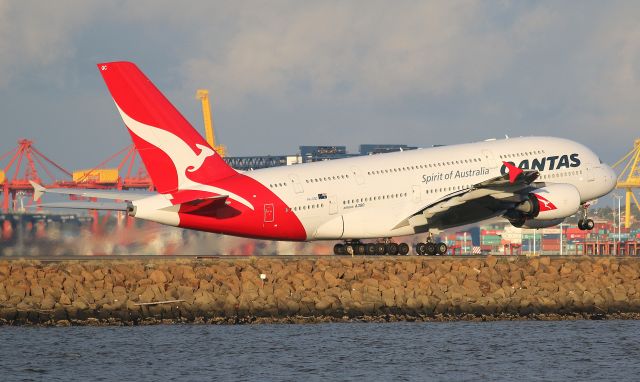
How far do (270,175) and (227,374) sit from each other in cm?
2087

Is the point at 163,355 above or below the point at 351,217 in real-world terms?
below

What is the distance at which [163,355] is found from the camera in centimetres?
4616

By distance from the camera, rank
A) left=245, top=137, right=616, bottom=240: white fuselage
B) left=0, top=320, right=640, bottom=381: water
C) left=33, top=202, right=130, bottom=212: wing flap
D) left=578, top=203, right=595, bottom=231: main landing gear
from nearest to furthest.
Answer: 1. left=0, top=320, right=640, bottom=381: water
2. left=33, top=202, right=130, bottom=212: wing flap
3. left=245, top=137, right=616, bottom=240: white fuselage
4. left=578, top=203, right=595, bottom=231: main landing gear

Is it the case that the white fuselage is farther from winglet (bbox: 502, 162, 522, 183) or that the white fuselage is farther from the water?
the water

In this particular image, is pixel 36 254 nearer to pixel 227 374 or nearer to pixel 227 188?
pixel 227 188

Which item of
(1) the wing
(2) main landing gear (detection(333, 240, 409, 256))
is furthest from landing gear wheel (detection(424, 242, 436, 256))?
(2) main landing gear (detection(333, 240, 409, 256))

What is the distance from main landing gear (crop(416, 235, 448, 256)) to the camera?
217ft

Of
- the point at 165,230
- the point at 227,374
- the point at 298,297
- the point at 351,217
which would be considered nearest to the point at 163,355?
the point at 227,374

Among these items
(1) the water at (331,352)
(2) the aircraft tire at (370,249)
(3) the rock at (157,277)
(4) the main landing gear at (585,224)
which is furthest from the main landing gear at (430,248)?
(3) the rock at (157,277)

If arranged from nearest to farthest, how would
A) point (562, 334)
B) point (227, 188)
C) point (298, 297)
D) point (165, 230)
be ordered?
point (562, 334) < point (298, 297) < point (227, 188) < point (165, 230)

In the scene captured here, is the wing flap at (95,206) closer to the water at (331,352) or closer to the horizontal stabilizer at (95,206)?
the horizontal stabilizer at (95,206)

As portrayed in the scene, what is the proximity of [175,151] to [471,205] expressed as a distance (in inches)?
616

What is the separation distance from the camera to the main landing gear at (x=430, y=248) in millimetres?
66062

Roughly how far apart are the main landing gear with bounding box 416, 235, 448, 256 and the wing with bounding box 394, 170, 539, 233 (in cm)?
74
